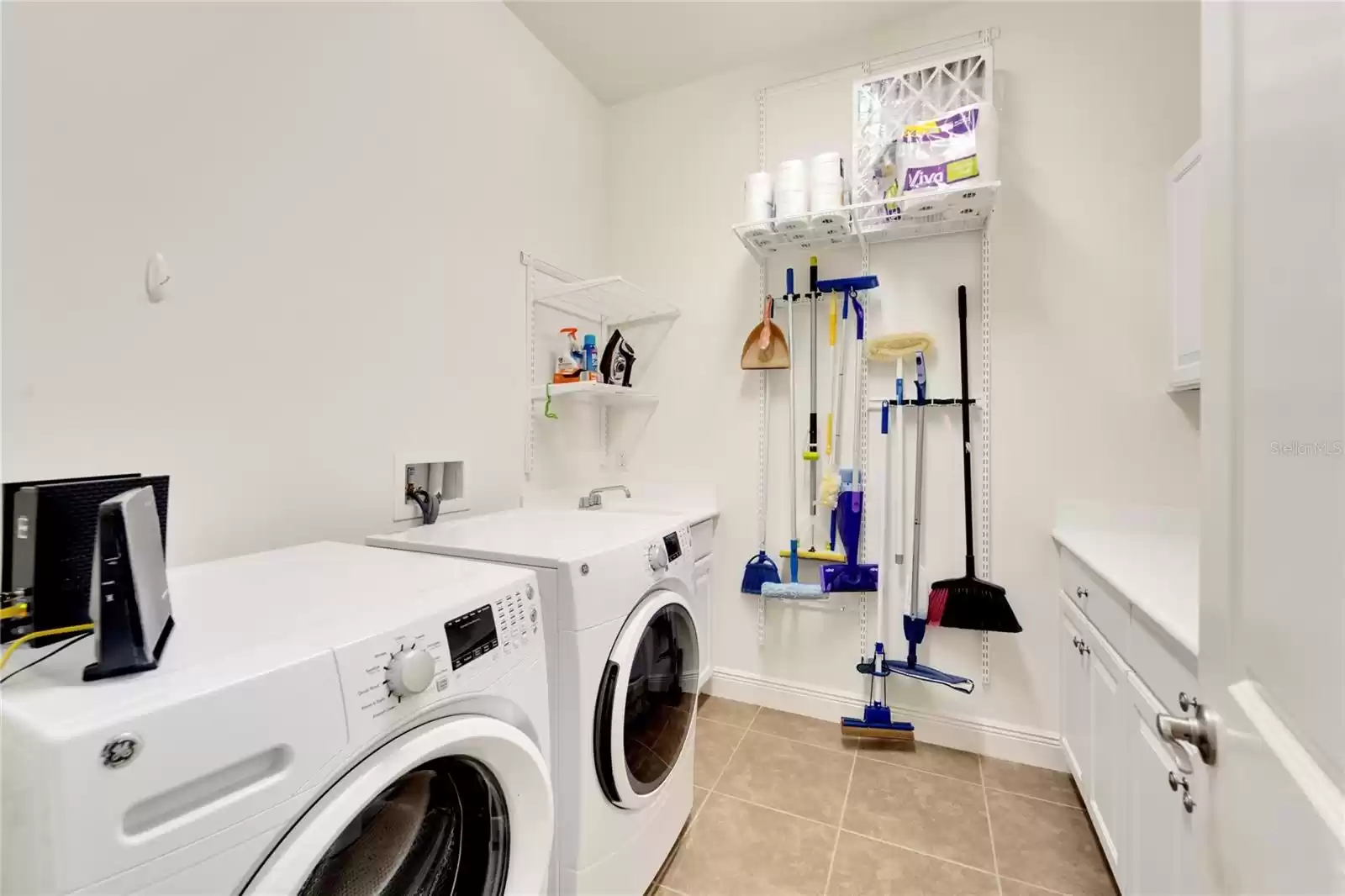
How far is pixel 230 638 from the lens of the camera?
2.12 feet

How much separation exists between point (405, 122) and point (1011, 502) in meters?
2.41

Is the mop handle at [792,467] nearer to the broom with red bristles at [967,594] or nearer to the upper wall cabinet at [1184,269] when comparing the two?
the broom with red bristles at [967,594]

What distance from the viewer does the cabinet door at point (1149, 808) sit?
3.03 feet

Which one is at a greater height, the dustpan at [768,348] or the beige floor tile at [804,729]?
the dustpan at [768,348]

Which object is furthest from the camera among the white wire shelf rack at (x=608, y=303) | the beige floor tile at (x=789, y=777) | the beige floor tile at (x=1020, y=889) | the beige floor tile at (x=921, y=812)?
the white wire shelf rack at (x=608, y=303)

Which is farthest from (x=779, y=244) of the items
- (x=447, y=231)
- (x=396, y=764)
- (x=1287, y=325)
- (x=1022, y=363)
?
(x=396, y=764)

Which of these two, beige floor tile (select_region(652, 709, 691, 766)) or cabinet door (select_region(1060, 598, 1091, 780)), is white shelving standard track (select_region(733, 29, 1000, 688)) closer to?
cabinet door (select_region(1060, 598, 1091, 780))

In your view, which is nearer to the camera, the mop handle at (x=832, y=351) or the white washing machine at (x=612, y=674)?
the white washing machine at (x=612, y=674)

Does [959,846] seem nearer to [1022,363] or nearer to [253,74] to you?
[1022,363]

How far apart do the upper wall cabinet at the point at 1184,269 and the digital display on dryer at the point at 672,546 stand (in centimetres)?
157

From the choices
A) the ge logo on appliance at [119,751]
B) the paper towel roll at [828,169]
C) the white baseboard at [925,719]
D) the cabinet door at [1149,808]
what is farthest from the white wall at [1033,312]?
the ge logo on appliance at [119,751]

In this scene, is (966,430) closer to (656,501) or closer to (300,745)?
(656,501)

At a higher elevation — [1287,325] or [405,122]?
[405,122]

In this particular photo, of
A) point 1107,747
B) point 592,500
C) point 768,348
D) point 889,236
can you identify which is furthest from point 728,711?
point 889,236
